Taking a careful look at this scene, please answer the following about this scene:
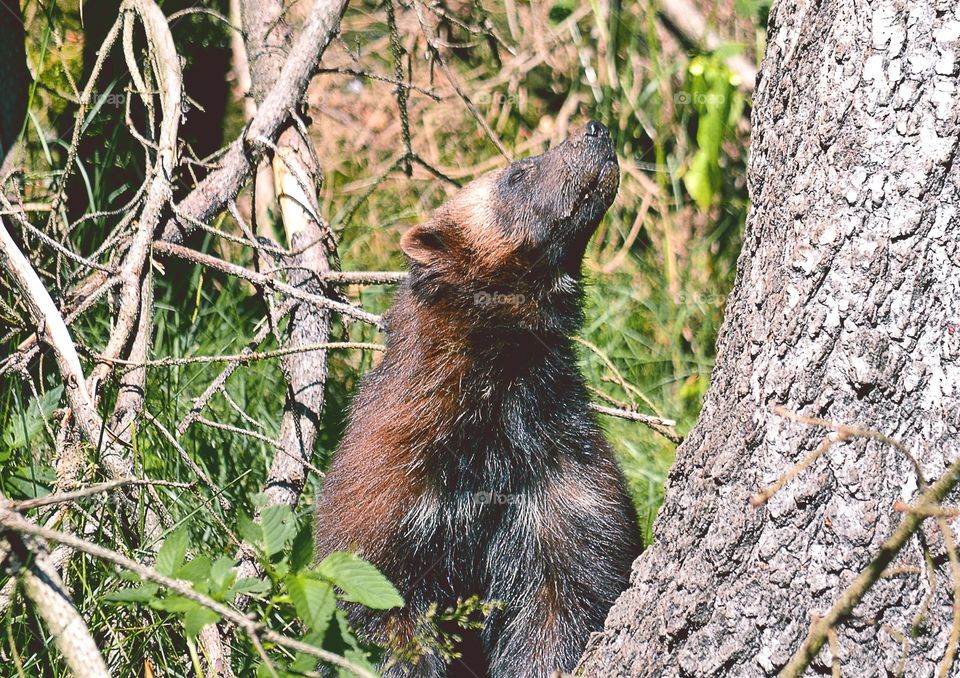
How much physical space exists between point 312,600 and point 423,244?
1809mm

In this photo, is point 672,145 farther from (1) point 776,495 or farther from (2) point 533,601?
(1) point 776,495

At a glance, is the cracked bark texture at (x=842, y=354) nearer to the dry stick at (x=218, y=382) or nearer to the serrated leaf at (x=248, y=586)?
the serrated leaf at (x=248, y=586)

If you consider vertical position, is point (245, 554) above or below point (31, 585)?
below

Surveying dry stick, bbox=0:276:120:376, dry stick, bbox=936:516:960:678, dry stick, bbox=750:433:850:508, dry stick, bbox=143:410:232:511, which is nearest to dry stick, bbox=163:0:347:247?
dry stick, bbox=0:276:120:376

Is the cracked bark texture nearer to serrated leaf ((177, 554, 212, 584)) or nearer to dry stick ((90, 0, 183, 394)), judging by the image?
serrated leaf ((177, 554, 212, 584))

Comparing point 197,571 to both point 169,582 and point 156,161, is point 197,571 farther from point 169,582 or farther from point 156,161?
point 156,161

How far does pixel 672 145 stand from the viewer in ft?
24.3

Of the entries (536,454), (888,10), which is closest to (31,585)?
(536,454)

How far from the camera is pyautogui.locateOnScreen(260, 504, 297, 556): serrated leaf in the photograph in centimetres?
256

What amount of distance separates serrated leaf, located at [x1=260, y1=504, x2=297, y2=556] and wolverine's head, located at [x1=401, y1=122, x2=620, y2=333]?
135 cm

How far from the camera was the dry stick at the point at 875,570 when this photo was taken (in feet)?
6.81

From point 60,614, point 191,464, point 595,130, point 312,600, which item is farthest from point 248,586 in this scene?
point 595,130

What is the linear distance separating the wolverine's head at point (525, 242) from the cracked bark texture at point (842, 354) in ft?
4.05

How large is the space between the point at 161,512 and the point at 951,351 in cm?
254
